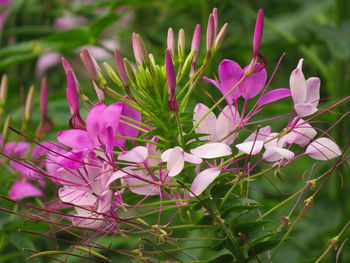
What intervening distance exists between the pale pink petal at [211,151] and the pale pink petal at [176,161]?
0.03 metres

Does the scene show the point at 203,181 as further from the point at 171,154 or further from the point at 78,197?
the point at 78,197

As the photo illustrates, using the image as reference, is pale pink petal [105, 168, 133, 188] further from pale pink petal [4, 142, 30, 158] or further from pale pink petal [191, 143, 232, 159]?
pale pink petal [4, 142, 30, 158]

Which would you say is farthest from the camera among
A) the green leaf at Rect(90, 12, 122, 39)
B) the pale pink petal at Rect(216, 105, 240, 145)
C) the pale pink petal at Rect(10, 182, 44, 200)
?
the green leaf at Rect(90, 12, 122, 39)

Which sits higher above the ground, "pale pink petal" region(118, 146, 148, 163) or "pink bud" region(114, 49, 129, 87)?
"pink bud" region(114, 49, 129, 87)

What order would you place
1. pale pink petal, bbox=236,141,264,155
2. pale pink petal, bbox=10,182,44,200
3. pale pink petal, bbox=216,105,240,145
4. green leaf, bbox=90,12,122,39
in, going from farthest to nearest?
green leaf, bbox=90,12,122,39 → pale pink petal, bbox=10,182,44,200 → pale pink petal, bbox=216,105,240,145 → pale pink petal, bbox=236,141,264,155

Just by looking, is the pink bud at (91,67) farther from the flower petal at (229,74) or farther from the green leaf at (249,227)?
the green leaf at (249,227)

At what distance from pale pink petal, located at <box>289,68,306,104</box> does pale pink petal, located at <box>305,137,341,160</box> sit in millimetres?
73

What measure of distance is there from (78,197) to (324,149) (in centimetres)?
34

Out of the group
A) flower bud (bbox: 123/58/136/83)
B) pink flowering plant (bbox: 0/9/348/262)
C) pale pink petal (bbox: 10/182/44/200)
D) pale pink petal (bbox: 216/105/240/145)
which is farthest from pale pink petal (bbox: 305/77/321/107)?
pale pink petal (bbox: 10/182/44/200)

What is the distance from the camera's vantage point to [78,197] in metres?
0.74

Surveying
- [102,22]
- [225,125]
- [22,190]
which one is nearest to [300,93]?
[225,125]

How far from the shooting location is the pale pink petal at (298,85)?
2.27ft

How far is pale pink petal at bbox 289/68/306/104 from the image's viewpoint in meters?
0.69

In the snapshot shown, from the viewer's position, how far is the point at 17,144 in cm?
110
